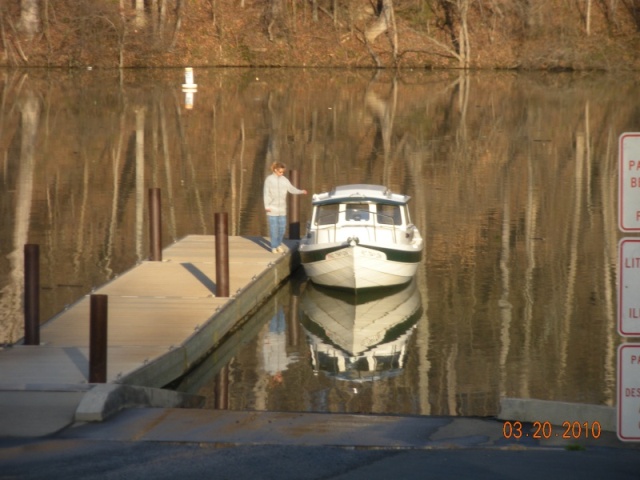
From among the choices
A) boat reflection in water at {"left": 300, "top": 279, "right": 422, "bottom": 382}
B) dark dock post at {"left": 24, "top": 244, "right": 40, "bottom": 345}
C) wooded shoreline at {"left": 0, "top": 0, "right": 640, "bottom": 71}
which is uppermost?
wooded shoreline at {"left": 0, "top": 0, "right": 640, "bottom": 71}

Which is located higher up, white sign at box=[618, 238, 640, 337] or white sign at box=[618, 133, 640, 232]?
white sign at box=[618, 133, 640, 232]

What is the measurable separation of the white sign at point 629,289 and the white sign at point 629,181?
5.3 inches

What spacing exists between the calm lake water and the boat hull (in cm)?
33

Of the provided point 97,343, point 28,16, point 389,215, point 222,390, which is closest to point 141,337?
point 222,390

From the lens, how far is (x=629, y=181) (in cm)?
702

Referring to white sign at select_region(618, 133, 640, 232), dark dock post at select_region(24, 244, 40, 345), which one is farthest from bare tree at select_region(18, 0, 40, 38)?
white sign at select_region(618, 133, 640, 232)

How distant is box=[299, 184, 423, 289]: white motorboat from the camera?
1970 centimetres

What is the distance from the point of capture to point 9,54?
69750mm

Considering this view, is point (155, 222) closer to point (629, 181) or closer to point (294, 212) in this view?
point (294, 212)

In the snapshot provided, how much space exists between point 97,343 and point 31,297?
2.07 meters

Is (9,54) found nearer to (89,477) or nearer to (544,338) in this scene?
(544,338)

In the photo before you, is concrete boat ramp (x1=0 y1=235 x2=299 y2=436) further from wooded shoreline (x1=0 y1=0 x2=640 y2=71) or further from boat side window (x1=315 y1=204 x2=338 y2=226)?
wooded shoreline (x1=0 y1=0 x2=640 y2=71)

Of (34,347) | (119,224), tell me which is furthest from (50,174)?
(34,347)

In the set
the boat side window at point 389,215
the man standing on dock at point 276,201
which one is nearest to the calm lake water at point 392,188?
the man standing on dock at point 276,201
